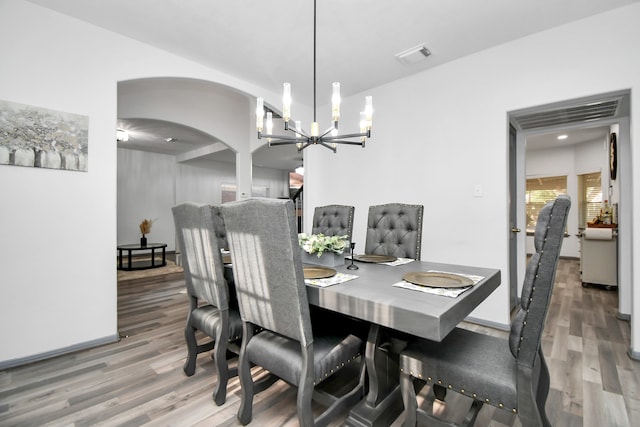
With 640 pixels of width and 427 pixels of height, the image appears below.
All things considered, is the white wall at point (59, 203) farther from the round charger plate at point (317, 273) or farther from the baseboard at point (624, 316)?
the baseboard at point (624, 316)

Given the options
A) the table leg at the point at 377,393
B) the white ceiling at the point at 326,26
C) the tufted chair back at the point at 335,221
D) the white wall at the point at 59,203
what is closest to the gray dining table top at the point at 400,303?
the table leg at the point at 377,393

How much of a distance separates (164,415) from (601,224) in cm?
568

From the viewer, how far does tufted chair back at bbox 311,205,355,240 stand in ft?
8.66

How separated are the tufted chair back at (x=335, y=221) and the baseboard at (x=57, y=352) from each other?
2032mm

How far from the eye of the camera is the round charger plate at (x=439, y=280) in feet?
4.37

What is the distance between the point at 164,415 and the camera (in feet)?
5.11

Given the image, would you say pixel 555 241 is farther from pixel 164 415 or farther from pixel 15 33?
pixel 15 33

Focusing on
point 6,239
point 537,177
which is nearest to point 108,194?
point 6,239

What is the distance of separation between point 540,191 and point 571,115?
5265mm

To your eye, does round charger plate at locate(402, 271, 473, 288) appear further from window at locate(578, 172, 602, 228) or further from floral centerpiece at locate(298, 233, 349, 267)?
window at locate(578, 172, 602, 228)

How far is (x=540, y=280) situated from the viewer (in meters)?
1.01

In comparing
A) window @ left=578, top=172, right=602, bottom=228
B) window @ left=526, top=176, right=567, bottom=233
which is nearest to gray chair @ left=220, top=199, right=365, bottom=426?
window @ left=578, top=172, right=602, bottom=228

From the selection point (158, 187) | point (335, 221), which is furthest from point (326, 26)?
point (158, 187)

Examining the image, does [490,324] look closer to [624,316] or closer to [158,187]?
[624,316]
